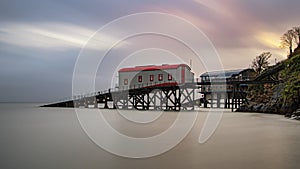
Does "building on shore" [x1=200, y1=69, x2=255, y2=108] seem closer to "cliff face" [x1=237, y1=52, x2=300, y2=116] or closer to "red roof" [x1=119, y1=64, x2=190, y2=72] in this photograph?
"cliff face" [x1=237, y1=52, x2=300, y2=116]

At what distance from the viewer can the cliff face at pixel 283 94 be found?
60.4ft

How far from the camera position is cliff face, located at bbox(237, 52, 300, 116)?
18.4 metres

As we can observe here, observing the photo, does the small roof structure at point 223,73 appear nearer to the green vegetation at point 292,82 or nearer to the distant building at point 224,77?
the distant building at point 224,77

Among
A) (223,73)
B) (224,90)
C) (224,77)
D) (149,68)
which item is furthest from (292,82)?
(223,73)

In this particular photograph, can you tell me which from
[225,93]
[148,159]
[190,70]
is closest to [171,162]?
[148,159]

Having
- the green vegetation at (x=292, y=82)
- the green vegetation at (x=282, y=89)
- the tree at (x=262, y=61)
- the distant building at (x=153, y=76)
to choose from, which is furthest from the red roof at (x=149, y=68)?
the green vegetation at (x=292, y=82)

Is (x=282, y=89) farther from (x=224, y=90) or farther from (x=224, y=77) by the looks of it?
(x=224, y=77)

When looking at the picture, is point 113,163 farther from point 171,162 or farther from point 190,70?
point 190,70

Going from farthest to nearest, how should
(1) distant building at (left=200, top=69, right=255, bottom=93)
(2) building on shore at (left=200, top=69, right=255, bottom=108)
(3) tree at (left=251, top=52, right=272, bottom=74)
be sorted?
(3) tree at (left=251, top=52, right=272, bottom=74)
(1) distant building at (left=200, top=69, right=255, bottom=93)
(2) building on shore at (left=200, top=69, right=255, bottom=108)

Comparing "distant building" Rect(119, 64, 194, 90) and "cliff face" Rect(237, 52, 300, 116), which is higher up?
"distant building" Rect(119, 64, 194, 90)

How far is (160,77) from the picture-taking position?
100 feet

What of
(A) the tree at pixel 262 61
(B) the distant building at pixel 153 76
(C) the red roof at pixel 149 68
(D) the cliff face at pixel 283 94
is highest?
(A) the tree at pixel 262 61

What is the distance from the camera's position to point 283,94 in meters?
20.0


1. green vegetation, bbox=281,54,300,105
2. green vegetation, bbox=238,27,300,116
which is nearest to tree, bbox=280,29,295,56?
green vegetation, bbox=238,27,300,116
